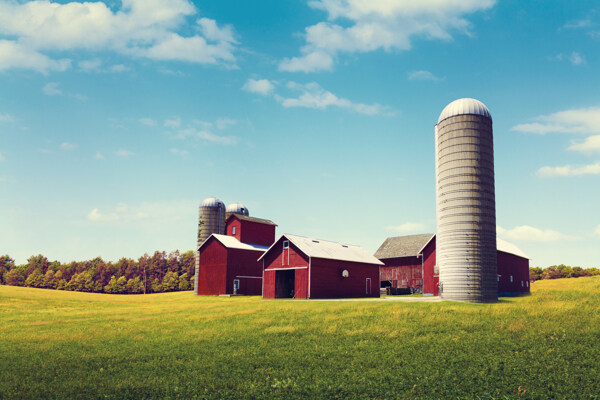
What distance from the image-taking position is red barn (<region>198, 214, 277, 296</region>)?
177ft

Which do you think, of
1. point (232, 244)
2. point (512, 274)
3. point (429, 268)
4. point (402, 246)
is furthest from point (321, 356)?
point (402, 246)

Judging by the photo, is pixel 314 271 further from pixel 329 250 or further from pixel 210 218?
pixel 210 218

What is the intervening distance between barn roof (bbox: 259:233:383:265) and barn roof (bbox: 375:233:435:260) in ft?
22.9

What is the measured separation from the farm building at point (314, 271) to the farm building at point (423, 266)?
21.1 feet

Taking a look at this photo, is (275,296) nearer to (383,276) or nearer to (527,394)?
(383,276)

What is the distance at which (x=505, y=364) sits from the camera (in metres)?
13.5

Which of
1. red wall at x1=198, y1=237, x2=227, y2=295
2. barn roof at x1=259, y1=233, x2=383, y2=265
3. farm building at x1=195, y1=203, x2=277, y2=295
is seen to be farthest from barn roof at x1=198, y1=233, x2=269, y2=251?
barn roof at x1=259, y1=233, x2=383, y2=265

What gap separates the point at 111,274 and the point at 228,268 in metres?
73.0

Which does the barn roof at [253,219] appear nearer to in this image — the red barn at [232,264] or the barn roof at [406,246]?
the red barn at [232,264]

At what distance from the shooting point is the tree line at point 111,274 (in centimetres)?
10225

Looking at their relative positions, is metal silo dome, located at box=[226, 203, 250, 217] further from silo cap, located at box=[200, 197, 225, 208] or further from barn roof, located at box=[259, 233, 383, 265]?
barn roof, located at box=[259, 233, 383, 265]

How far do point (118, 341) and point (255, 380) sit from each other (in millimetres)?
8685

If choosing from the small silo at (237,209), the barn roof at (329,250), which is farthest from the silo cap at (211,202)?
the barn roof at (329,250)

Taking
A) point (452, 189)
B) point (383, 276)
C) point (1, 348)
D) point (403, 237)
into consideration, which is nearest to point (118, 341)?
point (1, 348)
